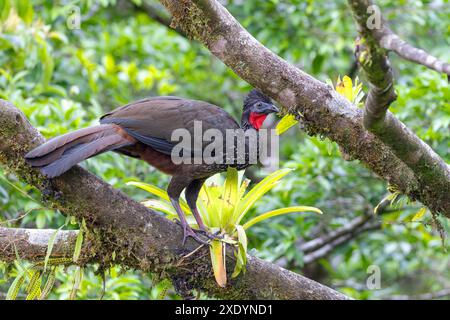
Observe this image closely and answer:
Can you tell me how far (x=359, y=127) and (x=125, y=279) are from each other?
1765 mm

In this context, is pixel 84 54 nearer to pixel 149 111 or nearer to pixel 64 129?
pixel 64 129

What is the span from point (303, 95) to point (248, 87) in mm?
2801

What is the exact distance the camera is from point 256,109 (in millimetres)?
3705

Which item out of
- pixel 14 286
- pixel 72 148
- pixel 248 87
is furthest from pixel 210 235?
pixel 248 87

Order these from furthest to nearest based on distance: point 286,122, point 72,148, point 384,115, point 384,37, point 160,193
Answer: point 160,193
point 286,122
point 72,148
point 384,115
point 384,37

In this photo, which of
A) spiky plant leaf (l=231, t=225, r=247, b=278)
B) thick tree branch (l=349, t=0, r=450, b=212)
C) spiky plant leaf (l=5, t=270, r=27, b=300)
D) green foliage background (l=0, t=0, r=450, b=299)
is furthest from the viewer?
green foliage background (l=0, t=0, r=450, b=299)

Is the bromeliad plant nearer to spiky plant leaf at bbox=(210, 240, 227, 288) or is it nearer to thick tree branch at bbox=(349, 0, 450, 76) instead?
spiky plant leaf at bbox=(210, 240, 227, 288)

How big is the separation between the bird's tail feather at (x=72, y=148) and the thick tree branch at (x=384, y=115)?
1.30 m

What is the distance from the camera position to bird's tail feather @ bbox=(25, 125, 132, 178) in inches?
110

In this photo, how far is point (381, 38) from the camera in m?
2.19

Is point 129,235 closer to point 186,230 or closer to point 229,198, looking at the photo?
point 186,230

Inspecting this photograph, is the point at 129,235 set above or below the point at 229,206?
below

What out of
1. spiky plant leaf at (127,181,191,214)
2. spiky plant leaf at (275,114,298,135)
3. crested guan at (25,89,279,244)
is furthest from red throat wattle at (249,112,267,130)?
spiky plant leaf at (127,181,191,214)

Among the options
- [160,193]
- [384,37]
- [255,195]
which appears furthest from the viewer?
[160,193]
